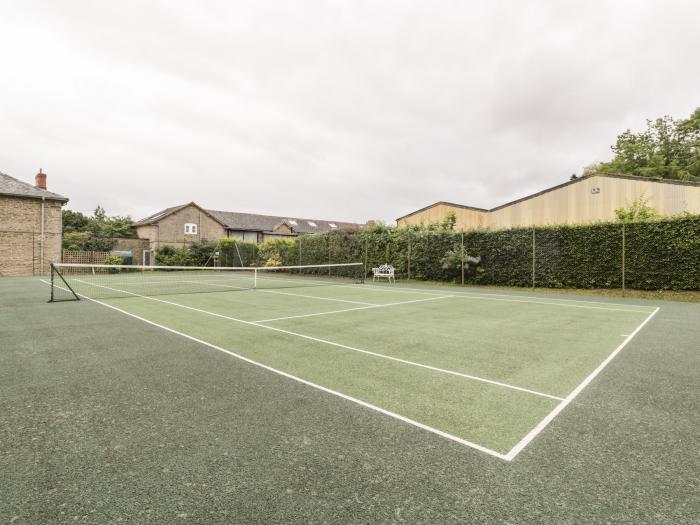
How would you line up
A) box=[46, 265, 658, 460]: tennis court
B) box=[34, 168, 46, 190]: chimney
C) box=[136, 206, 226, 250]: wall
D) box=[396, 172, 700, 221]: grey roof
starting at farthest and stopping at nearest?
box=[136, 206, 226, 250]: wall
box=[34, 168, 46, 190]: chimney
box=[396, 172, 700, 221]: grey roof
box=[46, 265, 658, 460]: tennis court

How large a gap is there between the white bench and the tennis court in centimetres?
971

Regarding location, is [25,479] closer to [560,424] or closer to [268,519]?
[268,519]

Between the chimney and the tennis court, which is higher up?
the chimney

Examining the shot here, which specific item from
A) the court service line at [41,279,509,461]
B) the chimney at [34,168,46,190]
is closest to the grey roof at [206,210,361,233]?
the chimney at [34,168,46,190]

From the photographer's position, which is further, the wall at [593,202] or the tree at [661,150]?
the tree at [661,150]

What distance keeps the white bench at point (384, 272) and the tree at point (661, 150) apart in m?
41.5

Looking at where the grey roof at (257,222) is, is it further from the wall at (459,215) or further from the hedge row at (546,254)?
the hedge row at (546,254)

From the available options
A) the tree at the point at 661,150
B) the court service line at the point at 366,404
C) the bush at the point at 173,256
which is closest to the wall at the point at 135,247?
the bush at the point at 173,256

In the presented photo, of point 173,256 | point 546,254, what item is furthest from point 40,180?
point 546,254

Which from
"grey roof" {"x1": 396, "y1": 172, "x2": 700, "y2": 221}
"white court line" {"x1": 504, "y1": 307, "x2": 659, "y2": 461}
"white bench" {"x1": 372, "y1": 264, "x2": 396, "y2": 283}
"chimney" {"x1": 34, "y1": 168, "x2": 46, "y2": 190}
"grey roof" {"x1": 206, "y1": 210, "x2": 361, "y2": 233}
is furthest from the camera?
"grey roof" {"x1": 206, "y1": 210, "x2": 361, "y2": 233}

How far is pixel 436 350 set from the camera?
5262 millimetres

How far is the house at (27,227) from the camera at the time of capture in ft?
78.5

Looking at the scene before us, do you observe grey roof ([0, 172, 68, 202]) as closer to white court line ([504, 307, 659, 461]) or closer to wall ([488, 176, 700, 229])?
wall ([488, 176, 700, 229])

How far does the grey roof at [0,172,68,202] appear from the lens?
2420cm
